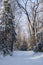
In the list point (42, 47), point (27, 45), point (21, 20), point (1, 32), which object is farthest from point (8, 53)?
point (21, 20)

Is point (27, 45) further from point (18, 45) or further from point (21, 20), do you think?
point (21, 20)

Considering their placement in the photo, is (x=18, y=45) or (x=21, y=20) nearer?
(x=18, y=45)

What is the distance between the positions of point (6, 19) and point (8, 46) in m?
2.40

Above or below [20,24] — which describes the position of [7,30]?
above

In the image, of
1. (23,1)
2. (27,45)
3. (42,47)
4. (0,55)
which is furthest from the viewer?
(23,1)

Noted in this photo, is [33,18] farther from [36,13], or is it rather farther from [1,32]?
[1,32]

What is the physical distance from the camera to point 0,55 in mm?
17359

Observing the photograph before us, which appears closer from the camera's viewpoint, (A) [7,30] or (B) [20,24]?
(A) [7,30]

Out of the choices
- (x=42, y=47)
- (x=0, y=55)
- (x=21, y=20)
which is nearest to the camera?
(x=0, y=55)

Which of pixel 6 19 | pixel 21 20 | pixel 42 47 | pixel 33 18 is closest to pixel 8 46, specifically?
pixel 6 19

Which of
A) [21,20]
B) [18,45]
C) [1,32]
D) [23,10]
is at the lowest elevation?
[18,45]

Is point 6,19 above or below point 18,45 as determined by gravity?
above

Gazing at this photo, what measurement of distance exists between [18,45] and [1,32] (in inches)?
737

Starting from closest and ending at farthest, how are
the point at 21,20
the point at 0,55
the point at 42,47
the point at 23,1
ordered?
1. the point at 0,55
2. the point at 42,47
3. the point at 23,1
4. the point at 21,20
